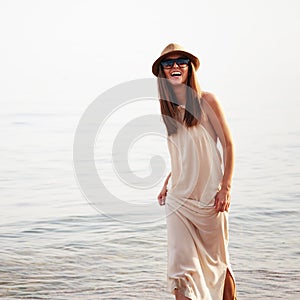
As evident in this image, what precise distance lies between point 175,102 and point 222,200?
60 cm

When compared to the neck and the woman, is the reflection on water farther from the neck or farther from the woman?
the neck

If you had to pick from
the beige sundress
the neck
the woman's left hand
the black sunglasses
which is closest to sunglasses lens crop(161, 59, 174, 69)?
the black sunglasses

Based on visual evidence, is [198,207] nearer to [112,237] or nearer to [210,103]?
[210,103]

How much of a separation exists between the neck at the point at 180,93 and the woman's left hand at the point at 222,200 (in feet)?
1.76

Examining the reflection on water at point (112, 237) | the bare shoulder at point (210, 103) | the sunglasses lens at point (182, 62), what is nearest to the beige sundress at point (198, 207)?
the bare shoulder at point (210, 103)

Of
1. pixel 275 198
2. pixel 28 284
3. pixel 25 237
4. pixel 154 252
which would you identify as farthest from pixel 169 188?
pixel 275 198

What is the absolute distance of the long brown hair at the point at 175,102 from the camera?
4676mm

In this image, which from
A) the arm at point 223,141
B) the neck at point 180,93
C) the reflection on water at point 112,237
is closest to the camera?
the arm at point 223,141

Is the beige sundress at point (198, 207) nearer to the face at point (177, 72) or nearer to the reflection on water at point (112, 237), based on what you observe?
the face at point (177, 72)

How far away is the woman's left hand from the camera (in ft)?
15.2

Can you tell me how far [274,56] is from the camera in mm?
35594

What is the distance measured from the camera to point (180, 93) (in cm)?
475

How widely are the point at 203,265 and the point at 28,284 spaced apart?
2.12 m

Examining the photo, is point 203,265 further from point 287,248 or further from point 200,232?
point 287,248
